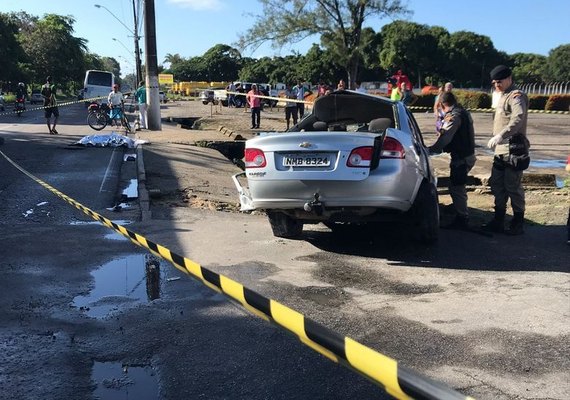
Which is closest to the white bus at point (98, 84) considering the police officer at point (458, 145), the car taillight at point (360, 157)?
the police officer at point (458, 145)

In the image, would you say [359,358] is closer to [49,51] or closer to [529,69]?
[49,51]

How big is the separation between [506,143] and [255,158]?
10.7ft

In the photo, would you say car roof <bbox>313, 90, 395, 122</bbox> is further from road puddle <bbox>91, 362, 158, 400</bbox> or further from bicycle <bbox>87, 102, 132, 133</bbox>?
bicycle <bbox>87, 102, 132, 133</bbox>

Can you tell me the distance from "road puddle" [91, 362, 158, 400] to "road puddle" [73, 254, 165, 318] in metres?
0.94

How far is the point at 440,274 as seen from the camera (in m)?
5.43

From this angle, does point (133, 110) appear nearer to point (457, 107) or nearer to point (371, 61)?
point (457, 107)

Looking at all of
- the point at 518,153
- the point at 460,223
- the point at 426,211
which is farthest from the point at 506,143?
the point at 426,211

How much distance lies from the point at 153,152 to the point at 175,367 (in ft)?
36.5

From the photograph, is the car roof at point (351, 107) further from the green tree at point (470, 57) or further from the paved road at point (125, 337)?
the green tree at point (470, 57)

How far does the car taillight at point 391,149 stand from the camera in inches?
222

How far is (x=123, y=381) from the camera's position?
3266mm

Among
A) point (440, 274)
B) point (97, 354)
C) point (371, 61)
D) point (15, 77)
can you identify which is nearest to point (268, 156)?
point (440, 274)

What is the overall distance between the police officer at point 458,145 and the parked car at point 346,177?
1.16m

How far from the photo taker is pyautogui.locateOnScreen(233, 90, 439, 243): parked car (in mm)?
5547
